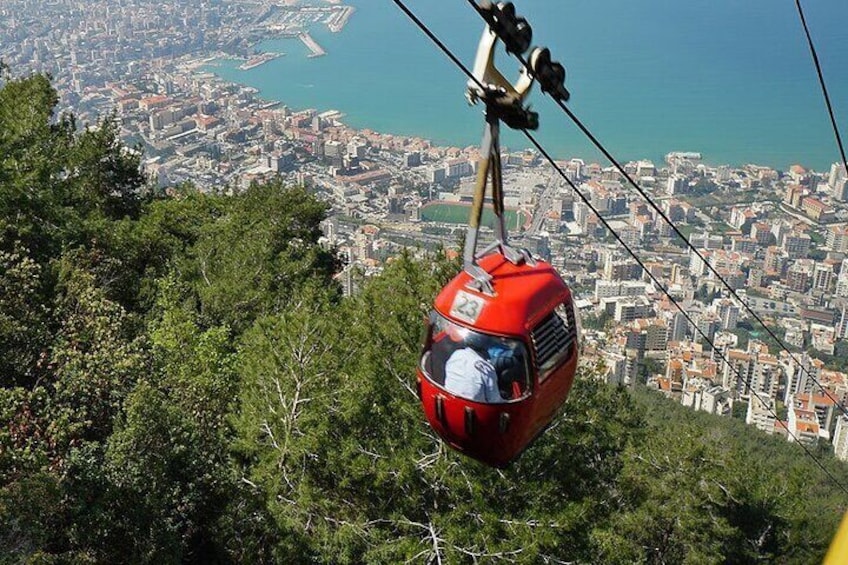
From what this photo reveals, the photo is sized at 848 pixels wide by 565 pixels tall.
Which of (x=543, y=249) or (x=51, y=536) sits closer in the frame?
(x=51, y=536)

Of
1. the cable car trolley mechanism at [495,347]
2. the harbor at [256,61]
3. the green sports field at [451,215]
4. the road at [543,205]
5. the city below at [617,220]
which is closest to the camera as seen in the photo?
the cable car trolley mechanism at [495,347]

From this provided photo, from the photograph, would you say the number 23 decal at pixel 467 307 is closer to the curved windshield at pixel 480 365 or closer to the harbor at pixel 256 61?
the curved windshield at pixel 480 365

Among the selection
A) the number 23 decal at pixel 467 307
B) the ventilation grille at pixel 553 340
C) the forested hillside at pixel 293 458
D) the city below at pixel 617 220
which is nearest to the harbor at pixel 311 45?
the city below at pixel 617 220

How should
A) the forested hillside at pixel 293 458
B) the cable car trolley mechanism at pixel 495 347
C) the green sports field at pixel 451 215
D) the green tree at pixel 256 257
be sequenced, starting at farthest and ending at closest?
the green sports field at pixel 451 215 → the green tree at pixel 256 257 → the forested hillside at pixel 293 458 → the cable car trolley mechanism at pixel 495 347

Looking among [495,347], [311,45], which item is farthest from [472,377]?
[311,45]

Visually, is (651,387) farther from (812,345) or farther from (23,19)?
(23,19)

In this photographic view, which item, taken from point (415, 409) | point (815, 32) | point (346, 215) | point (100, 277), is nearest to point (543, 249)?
point (346, 215)
